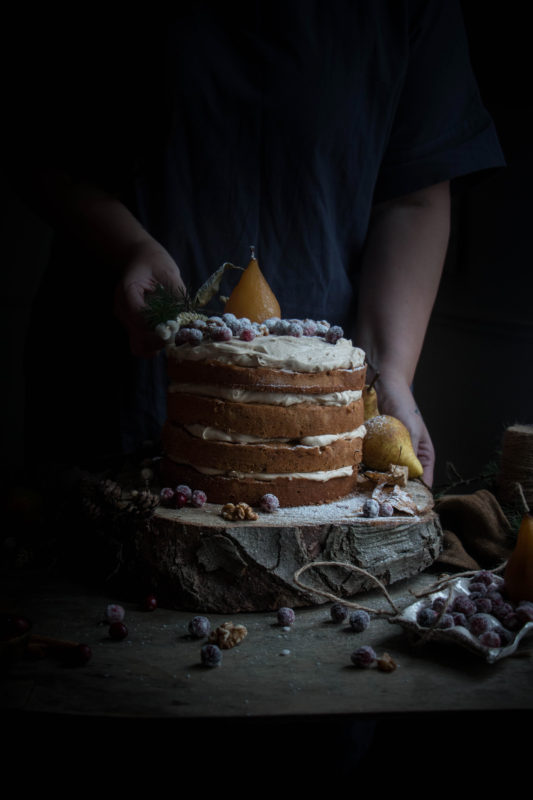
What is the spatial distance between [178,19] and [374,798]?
2156mm

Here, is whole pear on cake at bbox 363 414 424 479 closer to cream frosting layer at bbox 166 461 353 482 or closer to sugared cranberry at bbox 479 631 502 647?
cream frosting layer at bbox 166 461 353 482

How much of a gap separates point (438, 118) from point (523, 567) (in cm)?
149

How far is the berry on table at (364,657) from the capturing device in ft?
4.05

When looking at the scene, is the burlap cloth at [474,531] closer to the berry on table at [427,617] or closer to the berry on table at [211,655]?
the berry on table at [427,617]

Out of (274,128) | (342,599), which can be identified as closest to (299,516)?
(342,599)

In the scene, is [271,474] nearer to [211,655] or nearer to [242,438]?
[242,438]

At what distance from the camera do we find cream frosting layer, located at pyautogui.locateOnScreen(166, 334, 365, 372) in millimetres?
1522

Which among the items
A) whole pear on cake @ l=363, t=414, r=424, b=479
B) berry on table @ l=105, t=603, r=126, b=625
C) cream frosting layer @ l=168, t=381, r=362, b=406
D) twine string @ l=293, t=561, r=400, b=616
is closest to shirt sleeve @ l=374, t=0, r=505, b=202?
whole pear on cake @ l=363, t=414, r=424, b=479

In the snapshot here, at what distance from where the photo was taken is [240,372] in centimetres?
152

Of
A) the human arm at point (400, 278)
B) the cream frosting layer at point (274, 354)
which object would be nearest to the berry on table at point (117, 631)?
the cream frosting layer at point (274, 354)

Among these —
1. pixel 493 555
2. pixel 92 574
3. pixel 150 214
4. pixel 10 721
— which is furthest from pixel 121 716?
pixel 150 214

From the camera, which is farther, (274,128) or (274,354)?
(274,128)

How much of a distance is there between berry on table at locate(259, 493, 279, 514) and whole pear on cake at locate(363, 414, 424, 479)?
37 cm

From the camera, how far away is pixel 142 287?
5.84 ft
